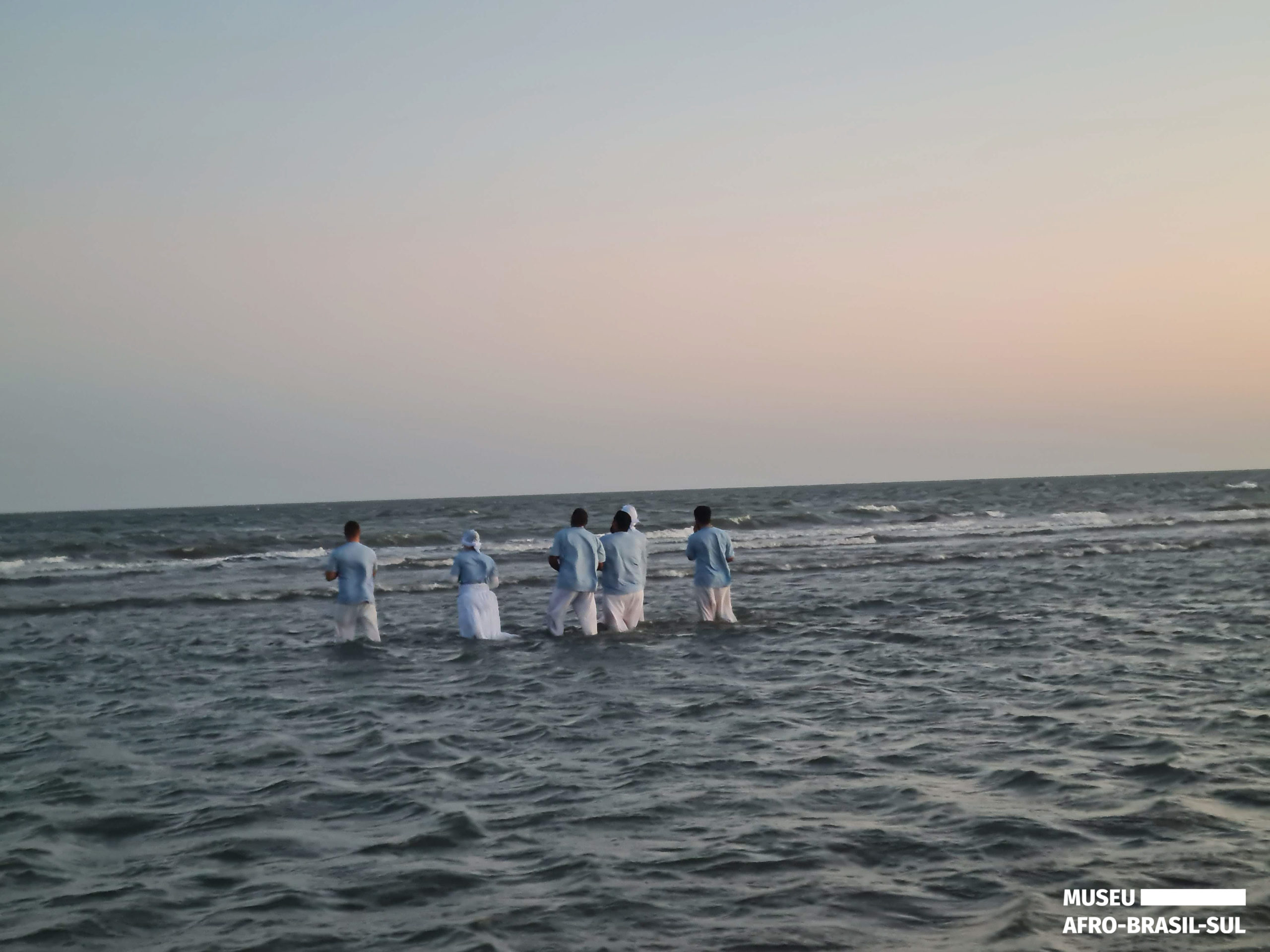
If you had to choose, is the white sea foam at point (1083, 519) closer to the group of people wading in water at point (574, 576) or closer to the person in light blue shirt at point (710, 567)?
the person in light blue shirt at point (710, 567)

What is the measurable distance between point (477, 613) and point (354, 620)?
1528 millimetres

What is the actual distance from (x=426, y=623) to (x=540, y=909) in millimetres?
11420

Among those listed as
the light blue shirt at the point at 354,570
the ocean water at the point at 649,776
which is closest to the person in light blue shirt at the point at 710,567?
the ocean water at the point at 649,776

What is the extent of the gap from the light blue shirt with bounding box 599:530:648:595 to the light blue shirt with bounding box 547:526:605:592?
14 cm

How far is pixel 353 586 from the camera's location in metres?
13.4

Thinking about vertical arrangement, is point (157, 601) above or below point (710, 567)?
below

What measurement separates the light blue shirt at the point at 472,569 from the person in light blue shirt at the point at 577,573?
80 cm

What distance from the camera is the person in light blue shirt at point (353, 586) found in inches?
525

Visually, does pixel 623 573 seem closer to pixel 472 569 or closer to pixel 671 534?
pixel 472 569

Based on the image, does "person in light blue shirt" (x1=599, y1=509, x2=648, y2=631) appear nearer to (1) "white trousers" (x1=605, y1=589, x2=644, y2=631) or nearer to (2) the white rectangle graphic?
(1) "white trousers" (x1=605, y1=589, x2=644, y2=631)

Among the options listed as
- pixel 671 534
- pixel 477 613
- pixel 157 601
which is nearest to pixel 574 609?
pixel 477 613

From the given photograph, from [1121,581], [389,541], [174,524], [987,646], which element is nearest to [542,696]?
[987,646]

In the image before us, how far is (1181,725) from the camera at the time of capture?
299 inches

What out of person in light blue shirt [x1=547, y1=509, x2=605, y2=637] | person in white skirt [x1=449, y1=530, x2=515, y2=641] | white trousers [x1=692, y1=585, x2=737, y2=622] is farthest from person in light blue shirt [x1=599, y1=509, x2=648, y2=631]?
person in white skirt [x1=449, y1=530, x2=515, y2=641]
